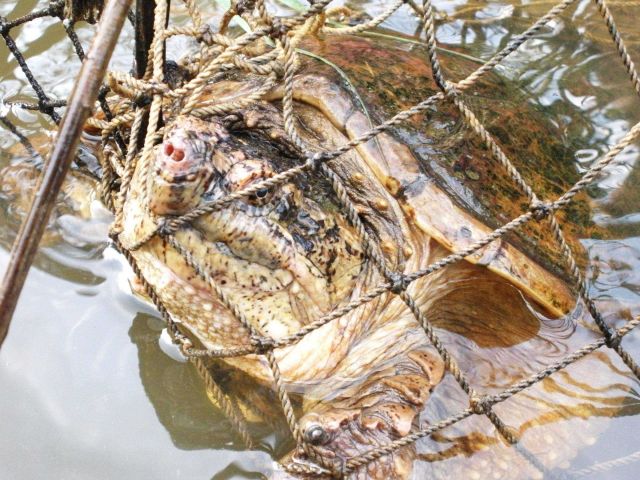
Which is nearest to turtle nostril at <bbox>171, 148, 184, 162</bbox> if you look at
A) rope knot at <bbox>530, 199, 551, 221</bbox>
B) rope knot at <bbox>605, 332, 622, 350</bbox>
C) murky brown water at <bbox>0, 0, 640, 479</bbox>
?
murky brown water at <bbox>0, 0, 640, 479</bbox>

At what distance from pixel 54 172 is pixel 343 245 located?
952 millimetres

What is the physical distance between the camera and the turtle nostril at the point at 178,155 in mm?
1565

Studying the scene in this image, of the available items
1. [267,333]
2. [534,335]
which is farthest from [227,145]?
[534,335]

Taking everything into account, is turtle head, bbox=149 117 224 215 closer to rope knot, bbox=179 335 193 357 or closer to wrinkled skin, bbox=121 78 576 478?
wrinkled skin, bbox=121 78 576 478

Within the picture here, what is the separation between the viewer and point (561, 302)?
1.83m

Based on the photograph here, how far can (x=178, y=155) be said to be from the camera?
1567mm

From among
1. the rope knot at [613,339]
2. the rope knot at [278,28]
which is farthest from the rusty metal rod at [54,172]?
the rope knot at [613,339]

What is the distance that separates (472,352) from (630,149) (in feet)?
3.96

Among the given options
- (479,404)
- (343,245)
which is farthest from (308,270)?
(479,404)

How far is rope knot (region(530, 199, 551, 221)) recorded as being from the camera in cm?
142

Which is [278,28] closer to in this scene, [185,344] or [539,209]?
[539,209]

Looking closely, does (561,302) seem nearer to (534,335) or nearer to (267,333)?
(534,335)

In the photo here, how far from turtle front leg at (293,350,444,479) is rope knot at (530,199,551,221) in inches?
23.9

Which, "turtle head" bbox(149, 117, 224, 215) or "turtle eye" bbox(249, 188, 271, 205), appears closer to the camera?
"turtle head" bbox(149, 117, 224, 215)
